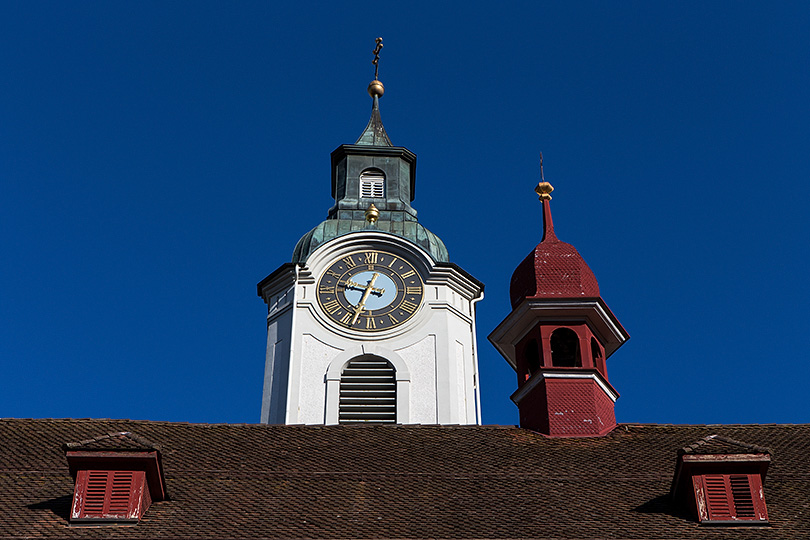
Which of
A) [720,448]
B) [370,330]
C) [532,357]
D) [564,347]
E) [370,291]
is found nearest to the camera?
[720,448]

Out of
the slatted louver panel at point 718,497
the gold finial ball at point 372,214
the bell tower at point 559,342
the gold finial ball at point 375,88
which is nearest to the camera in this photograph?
the slatted louver panel at point 718,497

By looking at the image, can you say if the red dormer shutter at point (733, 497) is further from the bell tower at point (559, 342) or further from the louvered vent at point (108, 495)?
the louvered vent at point (108, 495)

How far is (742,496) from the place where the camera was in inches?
736

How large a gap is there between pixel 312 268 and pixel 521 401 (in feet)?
32.8

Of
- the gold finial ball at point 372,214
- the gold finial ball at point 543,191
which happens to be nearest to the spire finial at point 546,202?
the gold finial ball at point 543,191

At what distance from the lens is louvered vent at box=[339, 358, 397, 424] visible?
31.5 m

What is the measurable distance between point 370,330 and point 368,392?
1504 millimetres

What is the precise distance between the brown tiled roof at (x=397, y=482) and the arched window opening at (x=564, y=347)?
8.44 ft

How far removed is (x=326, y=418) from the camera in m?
31.1

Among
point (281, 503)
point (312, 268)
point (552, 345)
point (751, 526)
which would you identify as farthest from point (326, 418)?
point (751, 526)

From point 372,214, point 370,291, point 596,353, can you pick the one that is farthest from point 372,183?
point 596,353

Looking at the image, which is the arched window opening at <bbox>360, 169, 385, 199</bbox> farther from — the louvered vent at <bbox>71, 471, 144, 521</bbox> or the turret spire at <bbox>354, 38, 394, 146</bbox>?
the louvered vent at <bbox>71, 471, 144, 521</bbox>

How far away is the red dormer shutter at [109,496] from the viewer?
18109mm

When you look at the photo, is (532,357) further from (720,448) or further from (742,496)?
(742,496)
